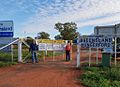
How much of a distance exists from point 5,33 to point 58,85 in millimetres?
10930

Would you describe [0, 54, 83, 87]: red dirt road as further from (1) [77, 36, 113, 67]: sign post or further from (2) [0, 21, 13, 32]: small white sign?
(2) [0, 21, 13, 32]: small white sign

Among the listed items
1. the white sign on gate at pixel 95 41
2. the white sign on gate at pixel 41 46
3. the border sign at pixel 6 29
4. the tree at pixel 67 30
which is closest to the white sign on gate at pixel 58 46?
the white sign on gate at pixel 41 46

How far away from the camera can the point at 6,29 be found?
73.2ft

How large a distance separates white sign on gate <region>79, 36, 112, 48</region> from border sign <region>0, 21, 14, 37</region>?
20.8ft

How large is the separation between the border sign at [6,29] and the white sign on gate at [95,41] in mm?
6332

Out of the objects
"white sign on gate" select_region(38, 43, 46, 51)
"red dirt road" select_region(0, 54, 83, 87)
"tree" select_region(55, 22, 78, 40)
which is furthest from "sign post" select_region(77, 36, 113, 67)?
"tree" select_region(55, 22, 78, 40)

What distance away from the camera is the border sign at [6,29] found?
73.0 ft

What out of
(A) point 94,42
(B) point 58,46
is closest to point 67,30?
(B) point 58,46

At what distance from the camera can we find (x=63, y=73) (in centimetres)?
1566

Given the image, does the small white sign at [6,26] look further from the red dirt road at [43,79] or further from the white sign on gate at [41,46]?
the red dirt road at [43,79]

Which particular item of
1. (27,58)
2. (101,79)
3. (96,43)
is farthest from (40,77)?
(27,58)

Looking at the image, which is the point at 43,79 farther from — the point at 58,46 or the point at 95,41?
the point at 58,46

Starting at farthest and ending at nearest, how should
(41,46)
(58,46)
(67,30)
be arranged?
(67,30), (58,46), (41,46)

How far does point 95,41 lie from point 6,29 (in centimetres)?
765
